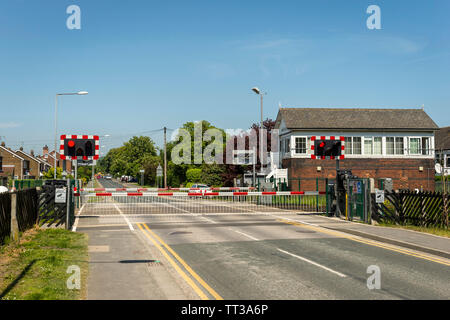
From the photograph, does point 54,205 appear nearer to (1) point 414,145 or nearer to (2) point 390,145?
(2) point 390,145

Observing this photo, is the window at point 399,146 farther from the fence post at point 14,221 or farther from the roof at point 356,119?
the fence post at point 14,221

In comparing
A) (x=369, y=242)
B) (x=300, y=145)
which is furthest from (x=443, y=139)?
(x=369, y=242)

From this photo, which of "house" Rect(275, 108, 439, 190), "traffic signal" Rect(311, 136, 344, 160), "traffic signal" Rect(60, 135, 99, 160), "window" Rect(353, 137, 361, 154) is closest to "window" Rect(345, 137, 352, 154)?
"house" Rect(275, 108, 439, 190)

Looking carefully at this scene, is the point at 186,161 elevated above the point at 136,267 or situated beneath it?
elevated above

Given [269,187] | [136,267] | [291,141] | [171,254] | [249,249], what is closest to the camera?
[136,267]

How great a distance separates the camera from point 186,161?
7800 cm

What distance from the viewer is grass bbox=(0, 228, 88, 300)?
7.29m

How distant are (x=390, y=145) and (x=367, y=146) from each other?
7.83ft

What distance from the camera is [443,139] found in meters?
72.4

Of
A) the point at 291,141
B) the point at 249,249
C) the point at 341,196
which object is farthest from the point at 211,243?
the point at 291,141

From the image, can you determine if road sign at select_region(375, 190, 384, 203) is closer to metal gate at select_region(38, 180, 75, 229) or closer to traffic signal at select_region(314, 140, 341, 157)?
traffic signal at select_region(314, 140, 341, 157)

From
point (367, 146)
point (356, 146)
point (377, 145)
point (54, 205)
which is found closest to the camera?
point (54, 205)

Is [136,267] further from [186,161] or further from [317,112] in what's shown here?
[186,161]

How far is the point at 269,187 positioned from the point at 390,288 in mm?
26512
